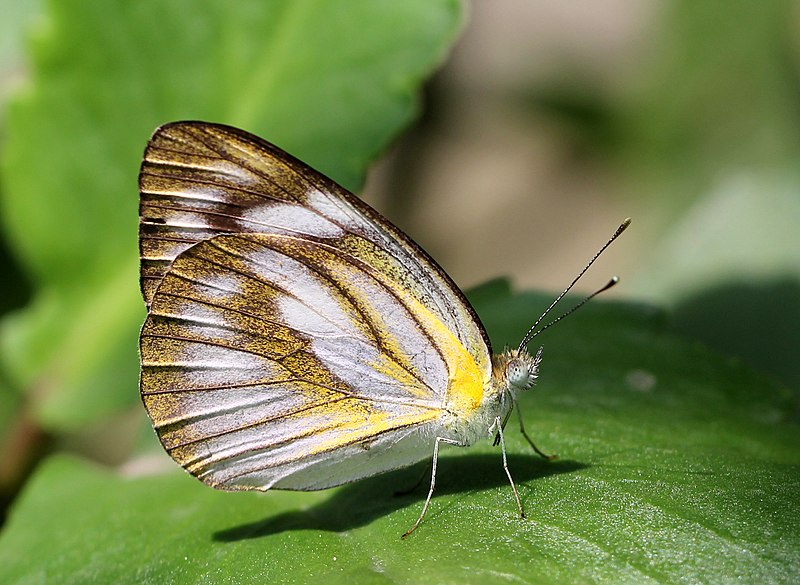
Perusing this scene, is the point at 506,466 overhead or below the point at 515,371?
below

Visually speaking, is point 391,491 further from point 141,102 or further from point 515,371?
point 141,102

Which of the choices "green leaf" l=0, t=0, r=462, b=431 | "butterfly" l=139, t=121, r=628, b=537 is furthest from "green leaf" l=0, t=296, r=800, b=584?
"green leaf" l=0, t=0, r=462, b=431

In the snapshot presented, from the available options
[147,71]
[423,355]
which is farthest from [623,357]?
[147,71]

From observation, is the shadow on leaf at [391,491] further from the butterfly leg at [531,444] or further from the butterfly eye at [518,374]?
the butterfly eye at [518,374]

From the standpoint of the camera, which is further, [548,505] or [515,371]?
[515,371]

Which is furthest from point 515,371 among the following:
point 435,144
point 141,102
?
A: point 435,144

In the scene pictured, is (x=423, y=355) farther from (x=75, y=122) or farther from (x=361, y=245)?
(x=75, y=122)

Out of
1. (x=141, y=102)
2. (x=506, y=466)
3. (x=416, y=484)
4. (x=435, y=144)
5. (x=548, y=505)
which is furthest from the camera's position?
(x=435, y=144)

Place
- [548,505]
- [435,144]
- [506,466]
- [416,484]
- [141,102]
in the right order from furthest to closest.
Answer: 1. [435,144]
2. [141,102]
3. [416,484]
4. [506,466]
5. [548,505]
